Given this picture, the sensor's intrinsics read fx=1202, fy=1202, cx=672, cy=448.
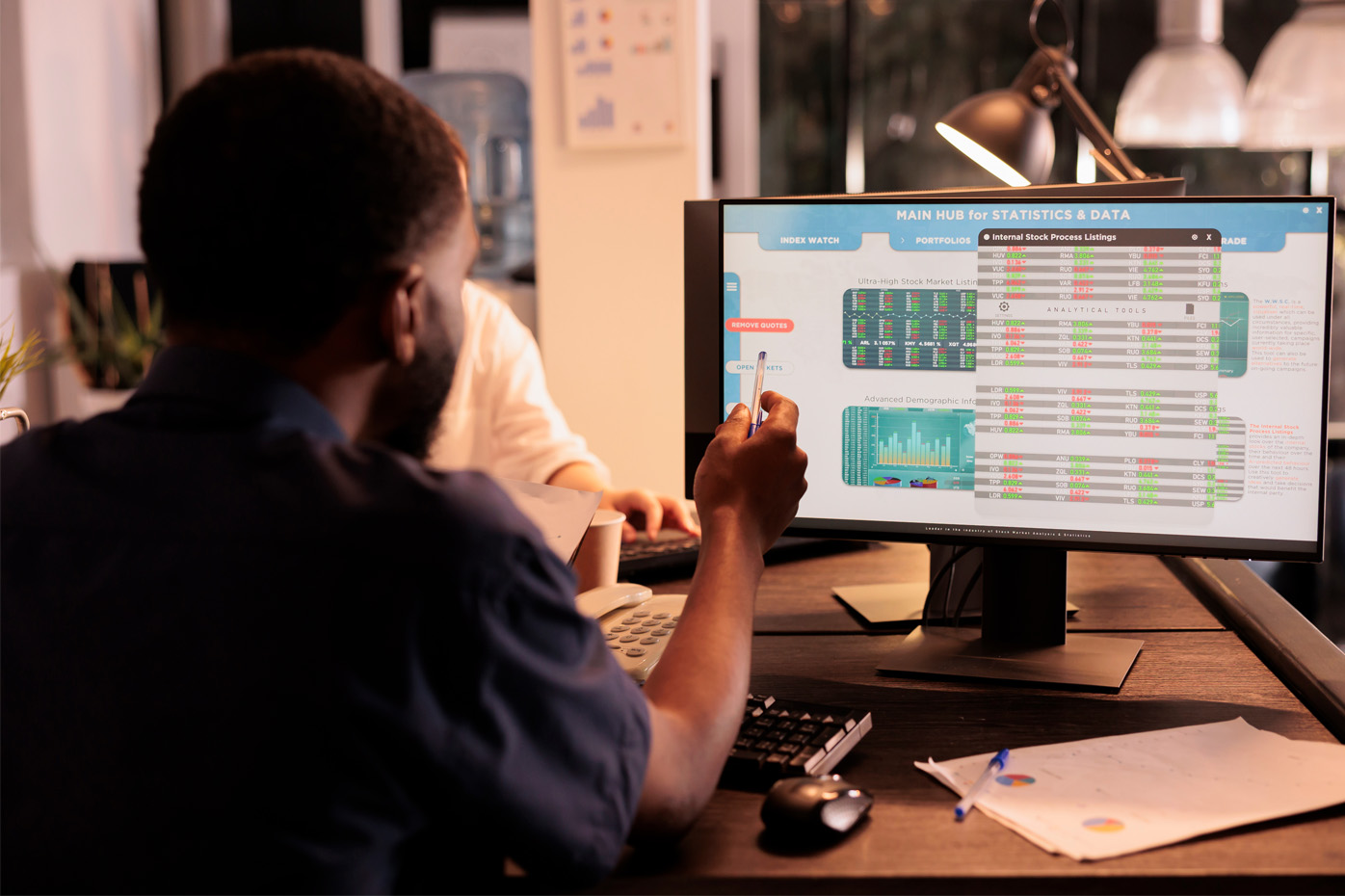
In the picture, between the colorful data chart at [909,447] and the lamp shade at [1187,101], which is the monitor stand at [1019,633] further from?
the lamp shade at [1187,101]

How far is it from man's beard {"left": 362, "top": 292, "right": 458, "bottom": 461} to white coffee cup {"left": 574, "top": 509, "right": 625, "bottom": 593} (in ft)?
1.62

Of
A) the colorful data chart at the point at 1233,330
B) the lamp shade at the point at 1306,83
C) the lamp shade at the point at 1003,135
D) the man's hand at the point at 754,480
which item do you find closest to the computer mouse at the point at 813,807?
the man's hand at the point at 754,480

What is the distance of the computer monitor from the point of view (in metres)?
1.04

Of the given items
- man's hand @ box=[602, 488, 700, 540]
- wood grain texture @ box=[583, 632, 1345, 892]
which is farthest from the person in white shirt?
wood grain texture @ box=[583, 632, 1345, 892]

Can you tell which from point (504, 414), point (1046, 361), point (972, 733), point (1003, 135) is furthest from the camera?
point (504, 414)

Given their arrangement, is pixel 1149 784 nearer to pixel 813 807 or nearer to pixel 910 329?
pixel 813 807

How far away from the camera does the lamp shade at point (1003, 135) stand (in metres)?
1.67

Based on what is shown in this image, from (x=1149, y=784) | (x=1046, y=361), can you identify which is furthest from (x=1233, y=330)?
(x=1149, y=784)

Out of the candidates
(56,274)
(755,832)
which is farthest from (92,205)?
(755,832)

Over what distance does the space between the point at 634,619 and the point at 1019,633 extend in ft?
1.22

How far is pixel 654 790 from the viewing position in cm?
74

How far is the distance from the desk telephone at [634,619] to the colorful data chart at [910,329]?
0.99 ft

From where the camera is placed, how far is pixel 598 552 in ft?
4.26

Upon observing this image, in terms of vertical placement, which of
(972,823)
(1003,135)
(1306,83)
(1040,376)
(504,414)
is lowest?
(972,823)
